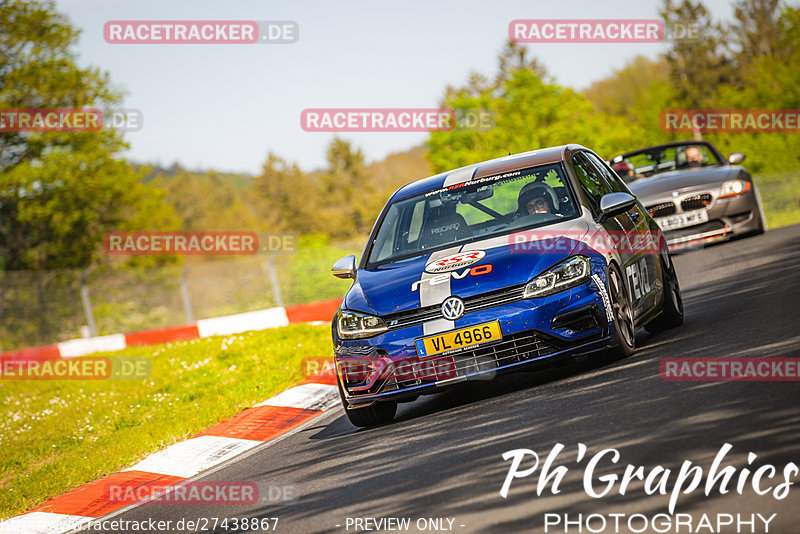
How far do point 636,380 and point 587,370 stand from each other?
0.85 meters

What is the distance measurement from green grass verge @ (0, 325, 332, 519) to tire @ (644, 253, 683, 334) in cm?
398

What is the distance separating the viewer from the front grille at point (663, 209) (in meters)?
14.5

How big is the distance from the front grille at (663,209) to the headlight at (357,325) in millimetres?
8806

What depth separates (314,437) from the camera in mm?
7391

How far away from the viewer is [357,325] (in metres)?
6.74

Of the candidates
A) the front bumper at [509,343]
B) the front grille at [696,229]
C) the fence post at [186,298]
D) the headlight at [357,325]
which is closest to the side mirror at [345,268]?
the headlight at [357,325]

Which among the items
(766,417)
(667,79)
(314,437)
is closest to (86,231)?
(314,437)

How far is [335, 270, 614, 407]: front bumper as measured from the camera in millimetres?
6332

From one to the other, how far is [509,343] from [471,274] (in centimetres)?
55

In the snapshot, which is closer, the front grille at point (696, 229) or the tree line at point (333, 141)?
the front grille at point (696, 229)

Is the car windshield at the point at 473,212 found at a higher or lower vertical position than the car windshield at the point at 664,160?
lower

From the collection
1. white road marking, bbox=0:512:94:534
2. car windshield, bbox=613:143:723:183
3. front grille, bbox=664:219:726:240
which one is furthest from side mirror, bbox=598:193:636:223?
car windshield, bbox=613:143:723:183

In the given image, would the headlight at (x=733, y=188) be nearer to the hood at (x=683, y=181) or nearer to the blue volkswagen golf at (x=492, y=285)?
the hood at (x=683, y=181)

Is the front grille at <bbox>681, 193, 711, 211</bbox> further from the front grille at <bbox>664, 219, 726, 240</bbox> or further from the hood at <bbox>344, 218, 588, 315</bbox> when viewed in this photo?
the hood at <bbox>344, 218, 588, 315</bbox>
